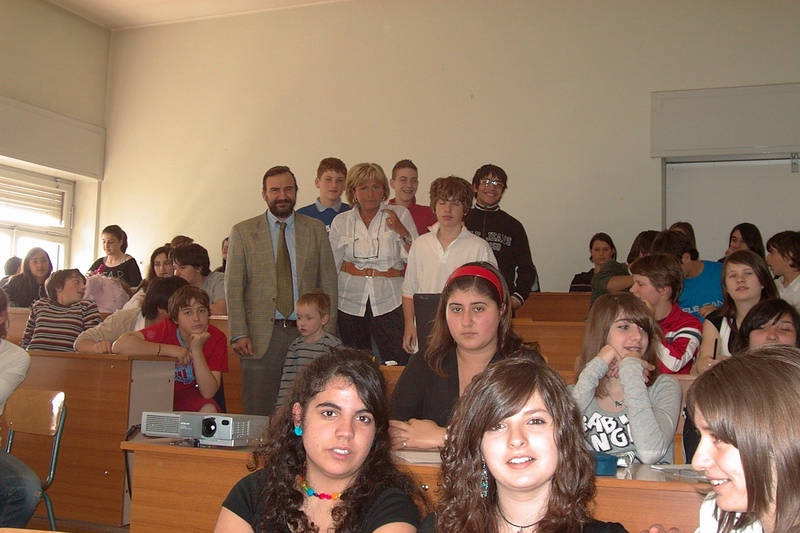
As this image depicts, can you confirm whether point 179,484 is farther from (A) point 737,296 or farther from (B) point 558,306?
(B) point 558,306

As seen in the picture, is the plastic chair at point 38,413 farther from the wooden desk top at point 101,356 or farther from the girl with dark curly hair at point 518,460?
the girl with dark curly hair at point 518,460

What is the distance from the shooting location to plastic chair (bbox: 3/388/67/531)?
318 centimetres

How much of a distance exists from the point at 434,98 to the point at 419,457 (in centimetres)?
610

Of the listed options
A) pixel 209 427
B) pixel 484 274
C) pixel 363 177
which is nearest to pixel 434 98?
pixel 363 177

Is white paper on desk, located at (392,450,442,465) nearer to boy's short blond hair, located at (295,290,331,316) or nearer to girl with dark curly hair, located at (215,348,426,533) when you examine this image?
girl with dark curly hair, located at (215,348,426,533)

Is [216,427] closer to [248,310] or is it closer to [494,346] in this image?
[494,346]

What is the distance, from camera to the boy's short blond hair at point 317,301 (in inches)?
145

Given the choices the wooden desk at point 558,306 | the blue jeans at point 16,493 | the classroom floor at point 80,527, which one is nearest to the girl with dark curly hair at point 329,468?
the blue jeans at point 16,493

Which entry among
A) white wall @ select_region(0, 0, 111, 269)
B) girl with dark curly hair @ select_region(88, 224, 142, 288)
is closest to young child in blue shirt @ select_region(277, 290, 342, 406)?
girl with dark curly hair @ select_region(88, 224, 142, 288)

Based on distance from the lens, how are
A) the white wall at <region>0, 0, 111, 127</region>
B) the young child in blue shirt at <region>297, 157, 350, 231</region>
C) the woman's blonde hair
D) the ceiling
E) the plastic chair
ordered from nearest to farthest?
1. the plastic chair
2. the woman's blonde hair
3. the young child in blue shirt at <region>297, 157, 350, 231</region>
4. the white wall at <region>0, 0, 111, 127</region>
5. the ceiling

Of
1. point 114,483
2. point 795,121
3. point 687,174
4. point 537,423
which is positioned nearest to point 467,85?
point 687,174

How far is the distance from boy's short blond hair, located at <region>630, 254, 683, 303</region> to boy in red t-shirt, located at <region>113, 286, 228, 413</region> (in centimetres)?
212

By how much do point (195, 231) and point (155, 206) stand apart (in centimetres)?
62

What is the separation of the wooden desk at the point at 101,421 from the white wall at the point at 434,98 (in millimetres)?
4416
